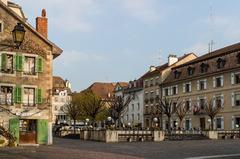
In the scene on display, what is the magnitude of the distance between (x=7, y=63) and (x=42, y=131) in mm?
5786

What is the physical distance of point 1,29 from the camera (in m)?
33.8

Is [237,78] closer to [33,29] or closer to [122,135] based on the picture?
[122,135]

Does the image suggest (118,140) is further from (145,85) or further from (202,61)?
(145,85)

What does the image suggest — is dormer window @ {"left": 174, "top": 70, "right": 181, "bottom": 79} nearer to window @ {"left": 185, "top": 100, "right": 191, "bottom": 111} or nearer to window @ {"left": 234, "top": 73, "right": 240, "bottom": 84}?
window @ {"left": 185, "top": 100, "right": 191, "bottom": 111}

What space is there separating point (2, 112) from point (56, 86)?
88.8 m

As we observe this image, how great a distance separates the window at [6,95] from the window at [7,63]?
127 cm

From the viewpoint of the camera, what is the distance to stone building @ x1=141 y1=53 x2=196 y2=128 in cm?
7856

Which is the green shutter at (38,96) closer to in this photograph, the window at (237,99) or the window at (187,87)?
the window at (237,99)

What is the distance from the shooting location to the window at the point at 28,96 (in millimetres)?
34375

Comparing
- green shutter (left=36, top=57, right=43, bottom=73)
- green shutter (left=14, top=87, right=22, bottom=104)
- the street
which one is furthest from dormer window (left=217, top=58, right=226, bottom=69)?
green shutter (left=14, top=87, right=22, bottom=104)

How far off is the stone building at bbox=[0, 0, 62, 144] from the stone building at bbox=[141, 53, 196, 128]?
1697 inches

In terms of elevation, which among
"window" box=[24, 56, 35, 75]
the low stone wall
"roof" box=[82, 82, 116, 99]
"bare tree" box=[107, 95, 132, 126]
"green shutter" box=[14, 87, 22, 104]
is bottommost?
the low stone wall

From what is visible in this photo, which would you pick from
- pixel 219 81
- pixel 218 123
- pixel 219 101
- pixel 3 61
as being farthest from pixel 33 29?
pixel 218 123

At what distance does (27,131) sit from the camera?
34.1 m
